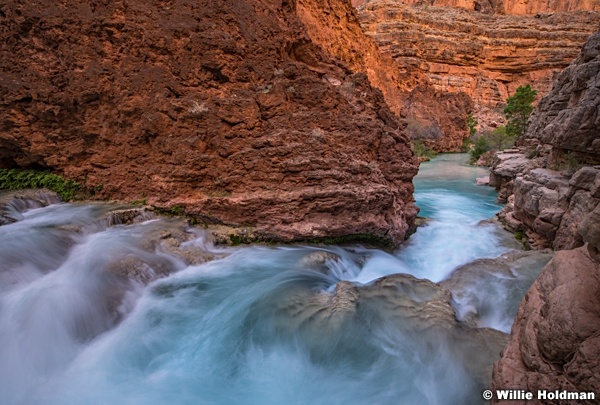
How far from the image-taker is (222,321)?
4.25 m

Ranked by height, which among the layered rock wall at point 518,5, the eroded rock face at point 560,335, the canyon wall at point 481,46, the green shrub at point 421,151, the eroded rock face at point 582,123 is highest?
the layered rock wall at point 518,5

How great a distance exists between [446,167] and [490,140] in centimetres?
734

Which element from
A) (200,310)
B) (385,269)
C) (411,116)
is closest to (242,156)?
(200,310)

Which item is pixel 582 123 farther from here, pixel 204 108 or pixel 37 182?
pixel 37 182

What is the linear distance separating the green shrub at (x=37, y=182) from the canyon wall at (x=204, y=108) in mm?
729

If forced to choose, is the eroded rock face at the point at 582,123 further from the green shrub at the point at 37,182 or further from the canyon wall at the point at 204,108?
the green shrub at the point at 37,182

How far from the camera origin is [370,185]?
6199mm

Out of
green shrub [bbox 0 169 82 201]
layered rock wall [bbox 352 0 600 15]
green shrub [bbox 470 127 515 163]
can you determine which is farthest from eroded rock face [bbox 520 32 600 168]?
layered rock wall [bbox 352 0 600 15]

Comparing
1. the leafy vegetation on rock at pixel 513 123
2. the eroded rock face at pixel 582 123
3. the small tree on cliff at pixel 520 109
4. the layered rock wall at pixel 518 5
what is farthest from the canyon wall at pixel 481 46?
the eroded rock face at pixel 582 123

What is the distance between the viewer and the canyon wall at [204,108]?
19.6ft

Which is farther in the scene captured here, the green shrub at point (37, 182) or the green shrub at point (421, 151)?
the green shrub at point (421, 151)

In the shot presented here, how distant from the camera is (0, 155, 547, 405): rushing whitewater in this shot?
3273mm

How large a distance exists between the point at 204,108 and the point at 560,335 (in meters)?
6.00

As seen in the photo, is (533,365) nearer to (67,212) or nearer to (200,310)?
(200,310)
